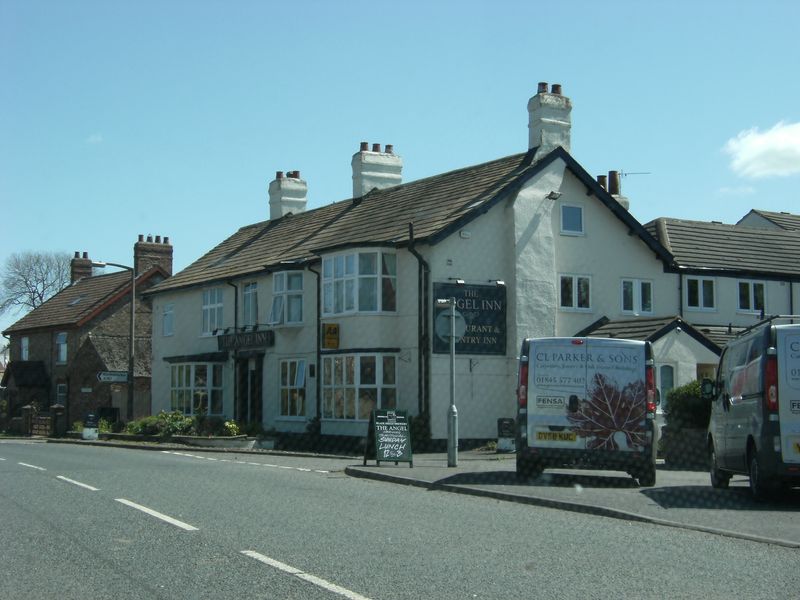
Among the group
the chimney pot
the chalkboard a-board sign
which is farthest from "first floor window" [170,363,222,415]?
the chalkboard a-board sign

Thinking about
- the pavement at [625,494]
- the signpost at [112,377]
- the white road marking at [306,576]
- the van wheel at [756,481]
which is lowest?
the pavement at [625,494]

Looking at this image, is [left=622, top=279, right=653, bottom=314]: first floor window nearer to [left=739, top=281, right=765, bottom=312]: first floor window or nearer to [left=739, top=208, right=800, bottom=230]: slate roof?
[left=739, top=281, right=765, bottom=312]: first floor window

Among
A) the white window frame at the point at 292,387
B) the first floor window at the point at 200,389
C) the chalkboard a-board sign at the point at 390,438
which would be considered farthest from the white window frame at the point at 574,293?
the first floor window at the point at 200,389

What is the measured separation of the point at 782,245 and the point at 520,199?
13532mm

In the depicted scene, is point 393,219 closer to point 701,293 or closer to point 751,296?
point 701,293

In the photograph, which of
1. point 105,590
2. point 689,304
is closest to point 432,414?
point 689,304

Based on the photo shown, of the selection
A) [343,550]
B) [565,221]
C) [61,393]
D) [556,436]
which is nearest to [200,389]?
[565,221]

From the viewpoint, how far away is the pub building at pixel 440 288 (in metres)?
29.3

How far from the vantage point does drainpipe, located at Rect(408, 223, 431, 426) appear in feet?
94.8

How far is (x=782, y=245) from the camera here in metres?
38.7

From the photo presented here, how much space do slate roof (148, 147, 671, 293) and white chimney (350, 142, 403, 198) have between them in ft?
1.25

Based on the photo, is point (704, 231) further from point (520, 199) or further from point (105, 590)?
point (105, 590)

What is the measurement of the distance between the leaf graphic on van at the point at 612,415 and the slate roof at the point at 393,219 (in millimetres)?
12260

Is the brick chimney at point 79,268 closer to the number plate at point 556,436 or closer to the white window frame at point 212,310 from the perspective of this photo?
the white window frame at point 212,310
